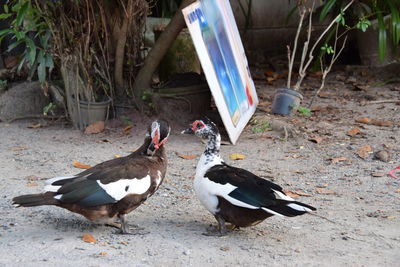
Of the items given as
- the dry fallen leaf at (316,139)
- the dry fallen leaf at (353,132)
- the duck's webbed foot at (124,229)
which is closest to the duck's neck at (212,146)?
the duck's webbed foot at (124,229)

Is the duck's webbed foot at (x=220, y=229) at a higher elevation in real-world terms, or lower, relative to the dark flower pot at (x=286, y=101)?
higher

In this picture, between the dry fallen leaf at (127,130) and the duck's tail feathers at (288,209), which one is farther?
the dry fallen leaf at (127,130)

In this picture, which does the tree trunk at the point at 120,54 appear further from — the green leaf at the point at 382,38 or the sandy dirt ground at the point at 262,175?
the green leaf at the point at 382,38

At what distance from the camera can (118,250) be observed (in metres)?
3.79

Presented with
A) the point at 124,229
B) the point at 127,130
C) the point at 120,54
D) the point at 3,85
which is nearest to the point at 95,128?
the point at 127,130

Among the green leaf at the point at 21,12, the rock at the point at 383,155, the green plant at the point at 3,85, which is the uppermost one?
the green leaf at the point at 21,12

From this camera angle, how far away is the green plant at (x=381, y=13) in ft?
26.0

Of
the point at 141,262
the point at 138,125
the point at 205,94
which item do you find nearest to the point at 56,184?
the point at 141,262

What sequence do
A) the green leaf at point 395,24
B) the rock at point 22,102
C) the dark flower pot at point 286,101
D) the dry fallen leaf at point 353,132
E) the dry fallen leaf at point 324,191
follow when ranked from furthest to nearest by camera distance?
the green leaf at point 395,24
the rock at point 22,102
the dark flower pot at point 286,101
the dry fallen leaf at point 353,132
the dry fallen leaf at point 324,191

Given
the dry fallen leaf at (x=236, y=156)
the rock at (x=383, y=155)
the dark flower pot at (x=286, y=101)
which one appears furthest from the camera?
the dark flower pot at (x=286, y=101)

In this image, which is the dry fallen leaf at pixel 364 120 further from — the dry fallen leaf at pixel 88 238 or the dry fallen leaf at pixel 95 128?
the dry fallen leaf at pixel 88 238

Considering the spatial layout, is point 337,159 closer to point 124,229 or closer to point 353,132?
point 353,132

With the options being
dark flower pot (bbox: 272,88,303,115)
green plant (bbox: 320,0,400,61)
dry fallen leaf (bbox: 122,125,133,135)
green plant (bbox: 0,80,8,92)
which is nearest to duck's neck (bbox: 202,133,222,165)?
dry fallen leaf (bbox: 122,125,133,135)

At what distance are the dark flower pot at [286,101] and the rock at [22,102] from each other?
2.46m
